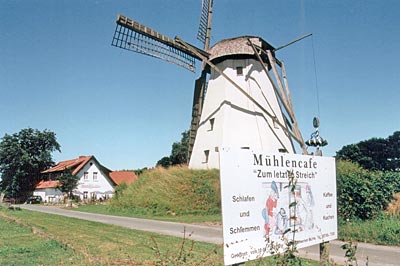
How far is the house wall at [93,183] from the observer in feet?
169

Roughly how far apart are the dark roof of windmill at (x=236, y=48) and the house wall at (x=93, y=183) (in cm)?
3348

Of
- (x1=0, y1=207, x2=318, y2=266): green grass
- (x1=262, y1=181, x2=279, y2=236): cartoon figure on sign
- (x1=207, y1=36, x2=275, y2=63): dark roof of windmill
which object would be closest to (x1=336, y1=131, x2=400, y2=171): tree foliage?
(x1=207, y1=36, x2=275, y2=63): dark roof of windmill

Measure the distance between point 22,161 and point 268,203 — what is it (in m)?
63.5

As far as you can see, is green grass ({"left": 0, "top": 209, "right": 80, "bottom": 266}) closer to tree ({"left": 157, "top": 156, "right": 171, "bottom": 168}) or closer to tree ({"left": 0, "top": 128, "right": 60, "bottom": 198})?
tree ({"left": 157, "top": 156, "right": 171, "bottom": 168})

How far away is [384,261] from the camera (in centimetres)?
791

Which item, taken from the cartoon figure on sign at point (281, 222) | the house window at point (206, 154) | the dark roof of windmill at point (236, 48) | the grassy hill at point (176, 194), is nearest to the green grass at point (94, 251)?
the cartoon figure on sign at point (281, 222)

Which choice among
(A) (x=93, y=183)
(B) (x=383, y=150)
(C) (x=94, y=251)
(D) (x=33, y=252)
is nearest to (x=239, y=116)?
(C) (x=94, y=251)

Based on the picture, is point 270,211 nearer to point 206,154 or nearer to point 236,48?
point 206,154

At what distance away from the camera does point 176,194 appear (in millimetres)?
21828

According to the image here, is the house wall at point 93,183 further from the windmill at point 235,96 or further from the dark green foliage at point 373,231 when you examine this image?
the dark green foliage at point 373,231

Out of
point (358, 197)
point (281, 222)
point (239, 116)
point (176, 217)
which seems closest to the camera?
point (281, 222)

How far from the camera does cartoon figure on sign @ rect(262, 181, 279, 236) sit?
4.21 m

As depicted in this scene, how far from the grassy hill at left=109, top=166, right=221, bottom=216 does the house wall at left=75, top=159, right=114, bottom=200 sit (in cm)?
2903

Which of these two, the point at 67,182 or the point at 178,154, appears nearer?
the point at 67,182
